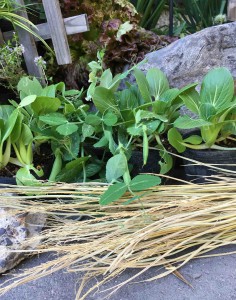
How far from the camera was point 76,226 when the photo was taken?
2.84 ft

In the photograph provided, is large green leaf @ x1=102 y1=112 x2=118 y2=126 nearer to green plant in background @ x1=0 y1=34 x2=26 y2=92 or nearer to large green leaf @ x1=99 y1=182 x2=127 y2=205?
large green leaf @ x1=99 y1=182 x2=127 y2=205

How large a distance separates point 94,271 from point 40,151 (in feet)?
1.97

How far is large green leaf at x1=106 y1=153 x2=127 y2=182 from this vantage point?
35.2 inches

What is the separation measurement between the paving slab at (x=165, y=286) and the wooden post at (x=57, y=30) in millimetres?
969

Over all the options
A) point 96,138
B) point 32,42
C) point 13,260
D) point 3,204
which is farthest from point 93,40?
point 13,260

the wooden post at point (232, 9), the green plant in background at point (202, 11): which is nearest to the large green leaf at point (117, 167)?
the wooden post at point (232, 9)

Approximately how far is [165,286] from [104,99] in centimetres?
59

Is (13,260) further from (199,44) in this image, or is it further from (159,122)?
(199,44)

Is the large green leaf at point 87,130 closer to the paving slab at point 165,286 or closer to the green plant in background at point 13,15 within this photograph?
the paving slab at point 165,286

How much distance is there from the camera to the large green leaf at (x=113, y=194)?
786mm

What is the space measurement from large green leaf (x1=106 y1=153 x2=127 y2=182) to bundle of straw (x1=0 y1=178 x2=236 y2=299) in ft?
0.17

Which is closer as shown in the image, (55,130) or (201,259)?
(201,259)

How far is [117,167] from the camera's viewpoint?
894mm

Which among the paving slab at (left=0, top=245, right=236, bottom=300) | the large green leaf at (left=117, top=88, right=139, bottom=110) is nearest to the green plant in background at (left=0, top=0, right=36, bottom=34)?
the large green leaf at (left=117, top=88, right=139, bottom=110)
